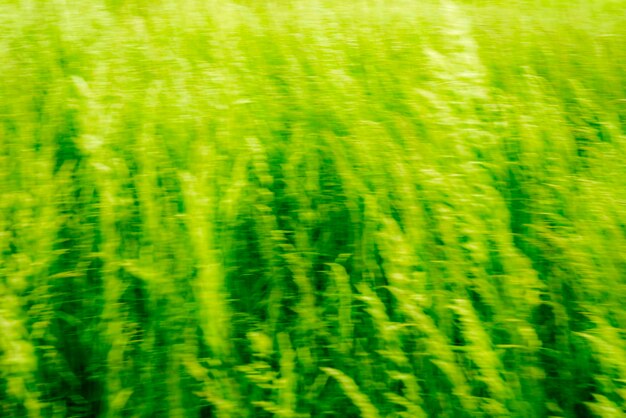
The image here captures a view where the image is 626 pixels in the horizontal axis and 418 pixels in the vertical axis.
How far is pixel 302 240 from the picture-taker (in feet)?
5.50

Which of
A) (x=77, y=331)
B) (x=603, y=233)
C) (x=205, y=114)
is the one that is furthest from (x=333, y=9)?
(x=77, y=331)

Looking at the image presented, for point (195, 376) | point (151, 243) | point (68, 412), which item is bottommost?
point (68, 412)

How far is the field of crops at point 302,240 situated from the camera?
4.42 ft

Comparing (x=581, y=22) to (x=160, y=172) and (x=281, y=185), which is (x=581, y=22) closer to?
(x=281, y=185)

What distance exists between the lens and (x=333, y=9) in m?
3.27

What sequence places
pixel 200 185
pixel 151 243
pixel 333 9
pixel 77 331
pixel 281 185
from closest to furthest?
pixel 77 331 → pixel 151 243 → pixel 200 185 → pixel 281 185 → pixel 333 9

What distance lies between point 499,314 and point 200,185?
0.90 metres

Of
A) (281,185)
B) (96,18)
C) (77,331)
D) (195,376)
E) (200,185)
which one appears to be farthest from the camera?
(96,18)

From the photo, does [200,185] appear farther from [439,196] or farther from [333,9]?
[333,9]

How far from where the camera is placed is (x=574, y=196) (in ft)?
5.76

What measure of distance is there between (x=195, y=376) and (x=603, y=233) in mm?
1190

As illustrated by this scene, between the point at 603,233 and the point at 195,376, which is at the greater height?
the point at 603,233

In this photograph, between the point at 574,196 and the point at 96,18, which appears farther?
the point at 96,18

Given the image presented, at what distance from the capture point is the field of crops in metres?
1.35
